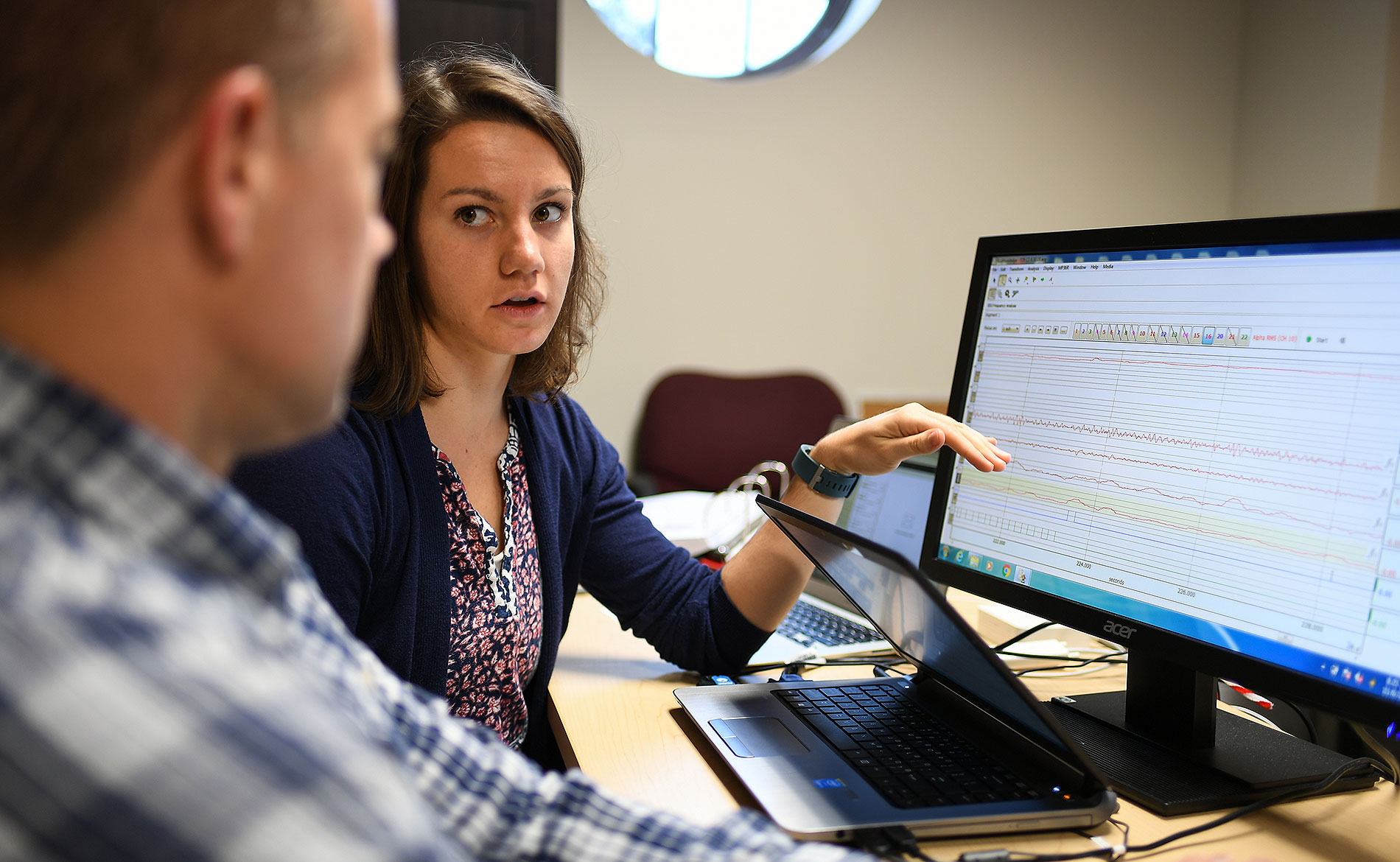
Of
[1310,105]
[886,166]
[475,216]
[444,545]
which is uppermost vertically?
[1310,105]

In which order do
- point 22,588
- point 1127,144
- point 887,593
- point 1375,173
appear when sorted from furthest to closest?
point 1127,144
point 1375,173
point 887,593
point 22,588

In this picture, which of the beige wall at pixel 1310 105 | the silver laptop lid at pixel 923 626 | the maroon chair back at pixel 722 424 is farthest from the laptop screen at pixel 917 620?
the beige wall at pixel 1310 105

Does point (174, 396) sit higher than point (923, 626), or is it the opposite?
point (174, 396)

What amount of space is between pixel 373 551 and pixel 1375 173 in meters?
3.43

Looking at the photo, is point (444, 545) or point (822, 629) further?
point (822, 629)

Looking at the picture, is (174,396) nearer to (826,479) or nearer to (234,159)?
(234,159)

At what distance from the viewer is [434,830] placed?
1.26 ft

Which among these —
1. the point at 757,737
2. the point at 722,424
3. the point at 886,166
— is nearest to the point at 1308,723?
the point at 757,737

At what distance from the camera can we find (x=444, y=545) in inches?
42.5

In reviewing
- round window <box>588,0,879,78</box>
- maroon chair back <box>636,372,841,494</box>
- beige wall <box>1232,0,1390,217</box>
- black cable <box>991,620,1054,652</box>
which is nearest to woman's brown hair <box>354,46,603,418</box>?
round window <box>588,0,879,78</box>

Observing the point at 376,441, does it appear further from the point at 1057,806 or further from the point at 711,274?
the point at 711,274

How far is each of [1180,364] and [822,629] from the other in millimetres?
618

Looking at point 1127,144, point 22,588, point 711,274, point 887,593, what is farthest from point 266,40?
point 1127,144

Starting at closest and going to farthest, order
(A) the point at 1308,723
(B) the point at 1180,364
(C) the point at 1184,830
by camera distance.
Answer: (C) the point at 1184,830, (B) the point at 1180,364, (A) the point at 1308,723
